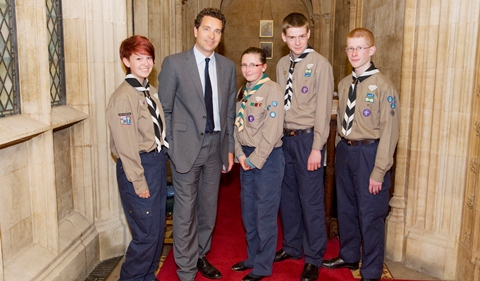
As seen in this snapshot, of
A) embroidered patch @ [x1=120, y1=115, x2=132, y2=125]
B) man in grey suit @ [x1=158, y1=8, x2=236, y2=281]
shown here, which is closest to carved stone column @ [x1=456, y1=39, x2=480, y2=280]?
man in grey suit @ [x1=158, y1=8, x2=236, y2=281]

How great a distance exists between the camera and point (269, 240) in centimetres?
354

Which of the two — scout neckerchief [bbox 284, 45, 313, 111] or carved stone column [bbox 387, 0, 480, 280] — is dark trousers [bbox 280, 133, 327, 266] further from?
carved stone column [bbox 387, 0, 480, 280]

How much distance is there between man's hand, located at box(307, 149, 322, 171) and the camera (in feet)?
11.4

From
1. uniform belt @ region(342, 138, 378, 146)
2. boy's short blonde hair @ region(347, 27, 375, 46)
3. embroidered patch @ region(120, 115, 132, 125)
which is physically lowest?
uniform belt @ region(342, 138, 378, 146)

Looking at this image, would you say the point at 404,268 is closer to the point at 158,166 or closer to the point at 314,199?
the point at 314,199

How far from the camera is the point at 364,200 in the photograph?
11.3 feet

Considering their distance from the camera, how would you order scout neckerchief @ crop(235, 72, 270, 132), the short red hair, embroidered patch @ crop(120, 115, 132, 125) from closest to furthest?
embroidered patch @ crop(120, 115, 132, 125), the short red hair, scout neckerchief @ crop(235, 72, 270, 132)

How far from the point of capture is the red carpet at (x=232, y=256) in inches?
147

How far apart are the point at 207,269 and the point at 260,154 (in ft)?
3.57

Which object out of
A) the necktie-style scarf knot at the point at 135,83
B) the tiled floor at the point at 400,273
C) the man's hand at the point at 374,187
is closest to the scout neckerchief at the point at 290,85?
the man's hand at the point at 374,187

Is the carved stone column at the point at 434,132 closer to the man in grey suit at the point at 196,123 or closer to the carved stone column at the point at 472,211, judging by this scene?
the carved stone column at the point at 472,211

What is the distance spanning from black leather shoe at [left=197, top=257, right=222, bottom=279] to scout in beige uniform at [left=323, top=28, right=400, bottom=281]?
115 cm

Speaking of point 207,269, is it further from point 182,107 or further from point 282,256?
point 182,107

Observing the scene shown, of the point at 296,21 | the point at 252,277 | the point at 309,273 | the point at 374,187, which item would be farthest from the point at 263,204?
the point at 296,21
